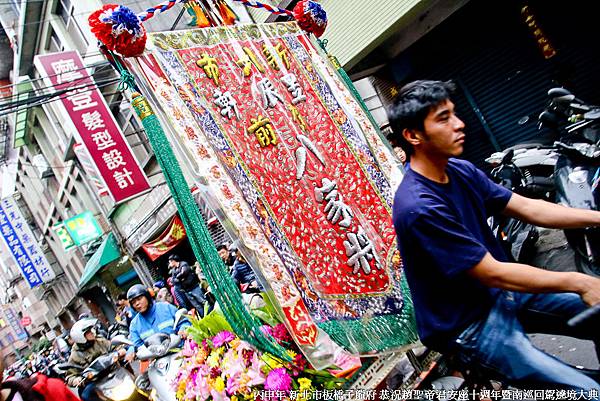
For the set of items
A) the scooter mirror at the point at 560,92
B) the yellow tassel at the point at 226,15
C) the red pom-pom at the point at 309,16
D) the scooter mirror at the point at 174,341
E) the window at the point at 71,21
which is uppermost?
the window at the point at 71,21

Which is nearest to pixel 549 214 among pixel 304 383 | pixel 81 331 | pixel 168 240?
pixel 304 383

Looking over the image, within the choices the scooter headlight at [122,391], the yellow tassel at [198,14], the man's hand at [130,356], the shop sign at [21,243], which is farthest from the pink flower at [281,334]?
the shop sign at [21,243]

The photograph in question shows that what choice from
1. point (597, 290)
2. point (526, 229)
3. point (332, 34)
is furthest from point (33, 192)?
point (597, 290)

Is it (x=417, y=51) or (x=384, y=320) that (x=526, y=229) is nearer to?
(x=384, y=320)

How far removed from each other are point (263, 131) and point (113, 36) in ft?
4.21

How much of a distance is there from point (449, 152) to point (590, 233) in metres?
2.20

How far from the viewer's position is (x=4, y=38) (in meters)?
20.4

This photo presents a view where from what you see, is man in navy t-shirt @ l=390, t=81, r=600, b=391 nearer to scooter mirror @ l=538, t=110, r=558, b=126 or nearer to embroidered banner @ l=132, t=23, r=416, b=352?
embroidered banner @ l=132, t=23, r=416, b=352

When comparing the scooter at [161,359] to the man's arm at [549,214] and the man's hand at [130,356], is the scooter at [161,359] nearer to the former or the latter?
the man's hand at [130,356]

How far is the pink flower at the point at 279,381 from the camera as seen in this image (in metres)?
2.72

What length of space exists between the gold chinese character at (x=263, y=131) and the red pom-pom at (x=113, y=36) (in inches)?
40.3

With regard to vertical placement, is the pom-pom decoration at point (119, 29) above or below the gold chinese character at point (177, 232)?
above

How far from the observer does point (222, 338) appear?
3166mm

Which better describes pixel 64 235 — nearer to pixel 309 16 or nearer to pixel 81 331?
pixel 81 331
